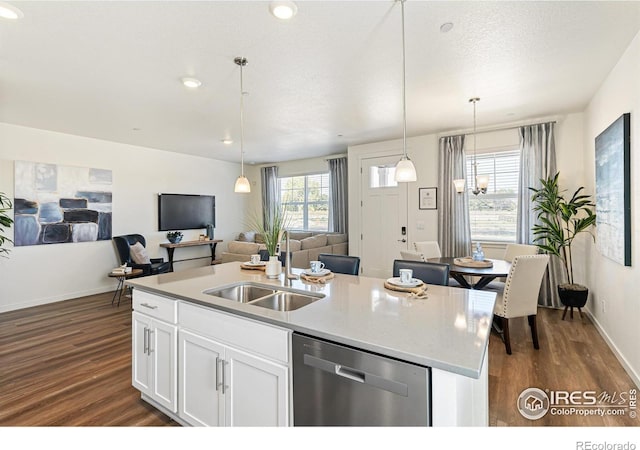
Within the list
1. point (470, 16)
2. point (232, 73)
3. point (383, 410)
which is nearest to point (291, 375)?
point (383, 410)

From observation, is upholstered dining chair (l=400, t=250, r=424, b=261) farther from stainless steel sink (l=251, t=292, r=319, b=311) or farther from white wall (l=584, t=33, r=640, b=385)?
stainless steel sink (l=251, t=292, r=319, b=311)

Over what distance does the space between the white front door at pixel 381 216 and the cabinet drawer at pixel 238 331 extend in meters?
4.34

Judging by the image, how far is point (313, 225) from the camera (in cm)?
753

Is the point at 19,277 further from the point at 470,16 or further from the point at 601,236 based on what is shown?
the point at 601,236

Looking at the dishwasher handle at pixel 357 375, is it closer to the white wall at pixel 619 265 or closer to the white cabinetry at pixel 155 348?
the white cabinetry at pixel 155 348

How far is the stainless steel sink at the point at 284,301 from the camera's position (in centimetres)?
206

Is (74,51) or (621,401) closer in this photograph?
(621,401)

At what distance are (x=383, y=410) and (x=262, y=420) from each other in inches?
27.4

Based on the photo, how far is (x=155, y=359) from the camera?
2088 mm

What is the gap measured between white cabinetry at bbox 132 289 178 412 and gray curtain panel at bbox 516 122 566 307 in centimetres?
461

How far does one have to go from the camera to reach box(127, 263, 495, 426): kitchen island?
1.13 metres

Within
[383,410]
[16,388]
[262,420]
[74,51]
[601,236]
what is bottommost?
[16,388]

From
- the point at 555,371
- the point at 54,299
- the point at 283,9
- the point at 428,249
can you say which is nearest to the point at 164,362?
the point at 283,9

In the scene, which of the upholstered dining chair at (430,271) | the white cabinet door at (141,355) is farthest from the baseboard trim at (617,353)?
the white cabinet door at (141,355)
